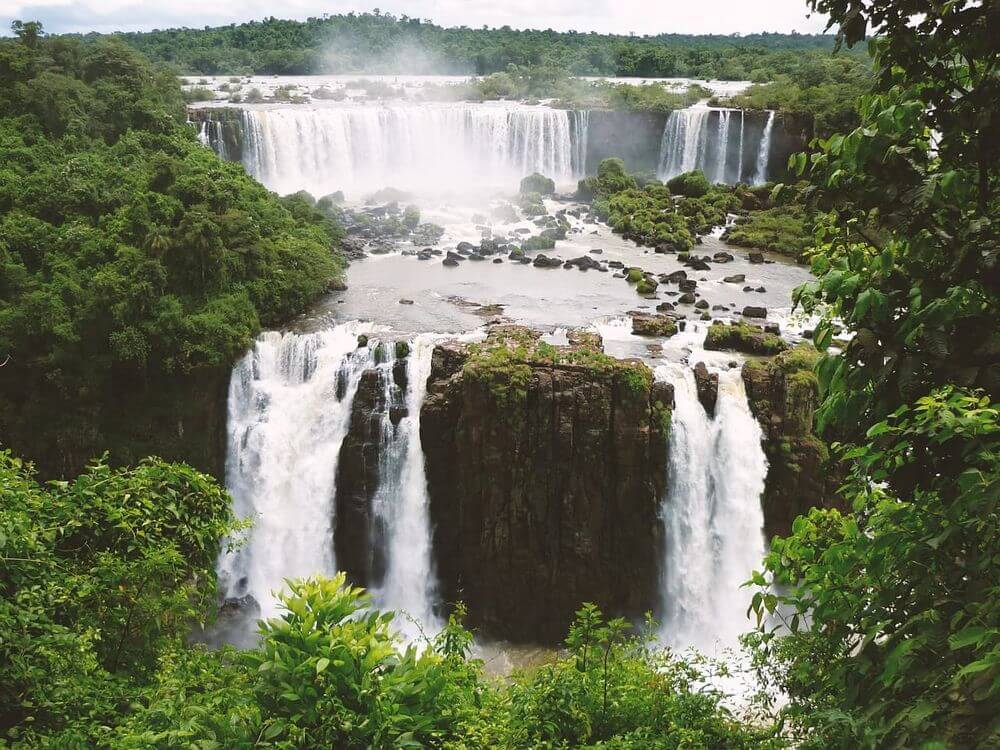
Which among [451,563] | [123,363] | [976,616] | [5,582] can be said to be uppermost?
[976,616]

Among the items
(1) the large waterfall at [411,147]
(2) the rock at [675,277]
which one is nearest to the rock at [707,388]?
(2) the rock at [675,277]

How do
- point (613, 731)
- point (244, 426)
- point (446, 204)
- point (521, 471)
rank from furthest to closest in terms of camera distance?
point (446, 204), point (244, 426), point (521, 471), point (613, 731)

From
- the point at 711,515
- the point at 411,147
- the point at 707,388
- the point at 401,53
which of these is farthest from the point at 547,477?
the point at 401,53

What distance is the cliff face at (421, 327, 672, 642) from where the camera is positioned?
16.3 m

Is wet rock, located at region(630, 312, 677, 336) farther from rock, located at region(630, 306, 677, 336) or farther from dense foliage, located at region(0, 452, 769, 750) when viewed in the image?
dense foliage, located at region(0, 452, 769, 750)

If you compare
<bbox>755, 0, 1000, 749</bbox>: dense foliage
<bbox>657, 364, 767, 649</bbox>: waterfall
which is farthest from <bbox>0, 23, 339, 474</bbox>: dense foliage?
<bbox>755, 0, 1000, 749</bbox>: dense foliage

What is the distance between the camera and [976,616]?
3342 millimetres

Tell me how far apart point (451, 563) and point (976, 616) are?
14.8 m

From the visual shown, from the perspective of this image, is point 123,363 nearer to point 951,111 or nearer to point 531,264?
point 531,264

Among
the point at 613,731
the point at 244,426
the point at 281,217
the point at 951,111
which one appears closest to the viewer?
the point at 951,111

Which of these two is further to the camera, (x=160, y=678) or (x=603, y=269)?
(x=603, y=269)

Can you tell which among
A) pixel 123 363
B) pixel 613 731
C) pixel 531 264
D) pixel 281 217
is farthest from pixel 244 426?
pixel 613 731

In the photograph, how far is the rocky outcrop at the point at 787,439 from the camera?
1653 cm

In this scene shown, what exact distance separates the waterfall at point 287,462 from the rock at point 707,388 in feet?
24.0
